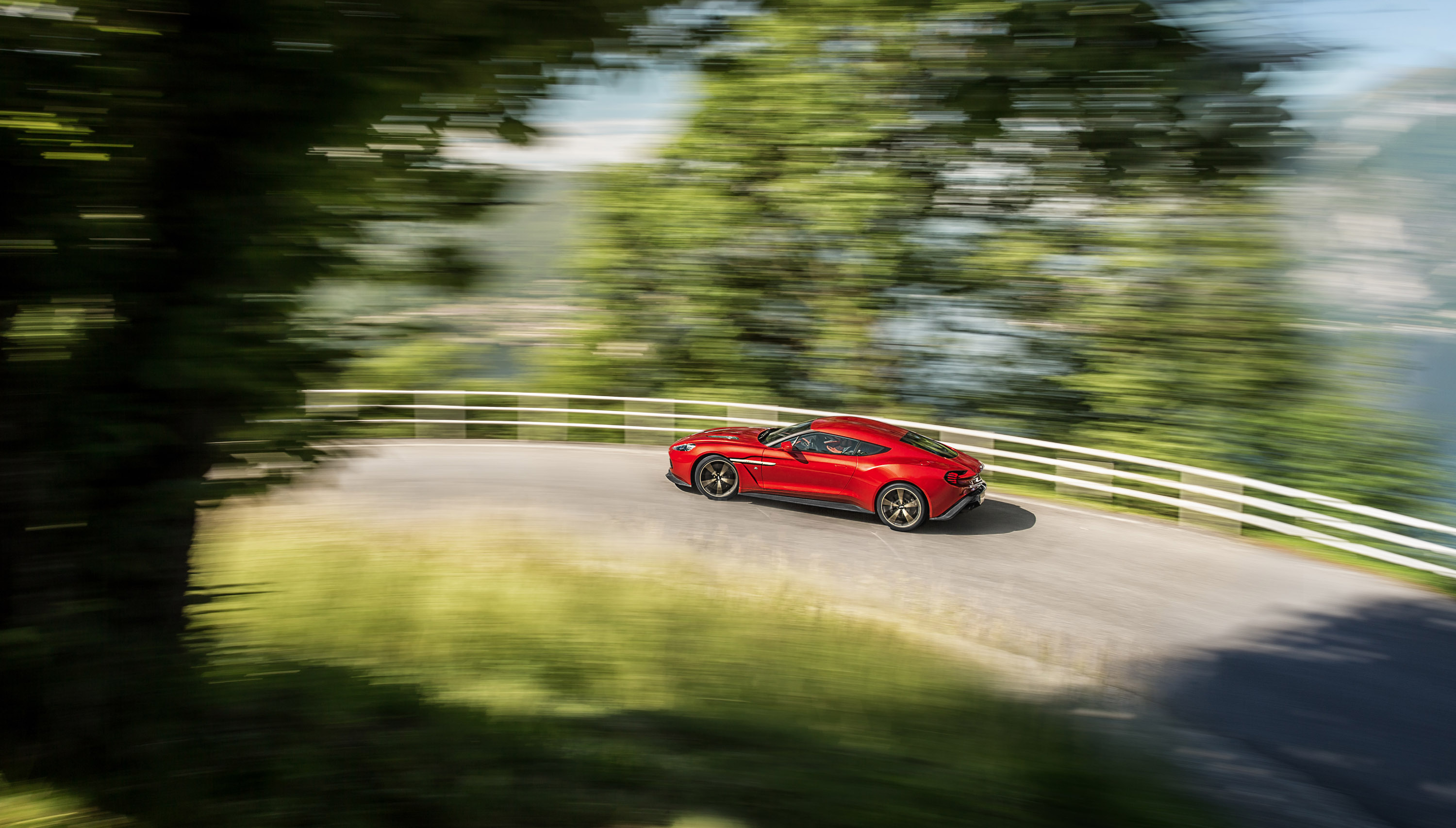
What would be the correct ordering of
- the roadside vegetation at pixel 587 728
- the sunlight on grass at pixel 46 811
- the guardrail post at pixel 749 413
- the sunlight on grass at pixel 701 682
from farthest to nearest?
the guardrail post at pixel 749 413, the sunlight on grass at pixel 701 682, the roadside vegetation at pixel 587 728, the sunlight on grass at pixel 46 811

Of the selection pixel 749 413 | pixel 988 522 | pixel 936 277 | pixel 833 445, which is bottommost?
pixel 988 522

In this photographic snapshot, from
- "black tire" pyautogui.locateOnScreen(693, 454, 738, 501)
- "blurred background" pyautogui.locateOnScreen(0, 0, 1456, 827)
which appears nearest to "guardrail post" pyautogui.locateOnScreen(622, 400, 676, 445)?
"black tire" pyautogui.locateOnScreen(693, 454, 738, 501)

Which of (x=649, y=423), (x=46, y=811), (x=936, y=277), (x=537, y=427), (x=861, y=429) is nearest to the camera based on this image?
(x=46, y=811)

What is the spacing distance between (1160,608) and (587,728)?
5.98 metres

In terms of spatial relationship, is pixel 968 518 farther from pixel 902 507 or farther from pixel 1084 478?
pixel 1084 478

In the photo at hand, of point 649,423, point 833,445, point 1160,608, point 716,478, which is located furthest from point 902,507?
point 649,423

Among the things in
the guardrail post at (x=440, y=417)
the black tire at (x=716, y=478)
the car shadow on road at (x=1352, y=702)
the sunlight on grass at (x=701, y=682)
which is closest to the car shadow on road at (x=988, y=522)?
the black tire at (x=716, y=478)

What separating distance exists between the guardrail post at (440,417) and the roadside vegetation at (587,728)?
12443 mm

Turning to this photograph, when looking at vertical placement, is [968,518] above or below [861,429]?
below

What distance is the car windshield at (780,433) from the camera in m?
12.2

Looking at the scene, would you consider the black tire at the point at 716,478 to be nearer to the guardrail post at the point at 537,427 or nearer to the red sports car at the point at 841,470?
the red sports car at the point at 841,470

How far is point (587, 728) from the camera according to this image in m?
5.11

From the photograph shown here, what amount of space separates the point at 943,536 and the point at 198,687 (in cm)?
831

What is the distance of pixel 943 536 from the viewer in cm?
1086
